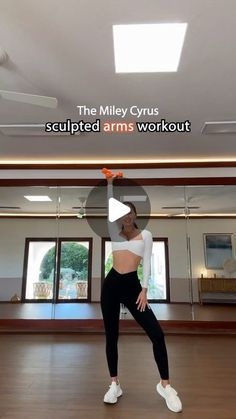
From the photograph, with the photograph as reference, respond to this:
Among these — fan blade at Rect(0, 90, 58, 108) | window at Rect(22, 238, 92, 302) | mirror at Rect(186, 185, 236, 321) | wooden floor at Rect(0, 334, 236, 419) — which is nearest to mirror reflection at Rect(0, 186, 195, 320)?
window at Rect(22, 238, 92, 302)

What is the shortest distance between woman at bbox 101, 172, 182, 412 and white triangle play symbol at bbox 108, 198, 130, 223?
3cm

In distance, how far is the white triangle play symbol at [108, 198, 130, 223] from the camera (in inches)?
77.7

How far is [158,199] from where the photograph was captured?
5.20m

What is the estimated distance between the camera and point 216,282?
20.6ft

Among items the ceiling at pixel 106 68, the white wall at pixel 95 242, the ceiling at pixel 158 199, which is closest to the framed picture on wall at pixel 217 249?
the white wall at pixel 95 242

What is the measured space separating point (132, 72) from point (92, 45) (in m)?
0.42

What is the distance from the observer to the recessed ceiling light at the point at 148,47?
1.93 metres

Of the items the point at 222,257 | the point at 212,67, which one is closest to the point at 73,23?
the point at 212,67

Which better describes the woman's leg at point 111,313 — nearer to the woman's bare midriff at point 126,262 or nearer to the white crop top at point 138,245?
the woman's bare midriff at point 126,262

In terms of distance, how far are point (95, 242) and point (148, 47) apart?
13.4 ft

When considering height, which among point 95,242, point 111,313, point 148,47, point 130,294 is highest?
point 148,47

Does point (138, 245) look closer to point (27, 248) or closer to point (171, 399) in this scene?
point (171, 399)

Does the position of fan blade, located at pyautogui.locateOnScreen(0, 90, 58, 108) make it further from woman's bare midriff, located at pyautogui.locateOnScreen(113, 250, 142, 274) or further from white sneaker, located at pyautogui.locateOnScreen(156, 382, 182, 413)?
white sneaker, located at pyautogui.locateOnScreen(156, 382, 182, 413)

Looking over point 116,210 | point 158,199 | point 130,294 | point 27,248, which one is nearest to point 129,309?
point 130,294
